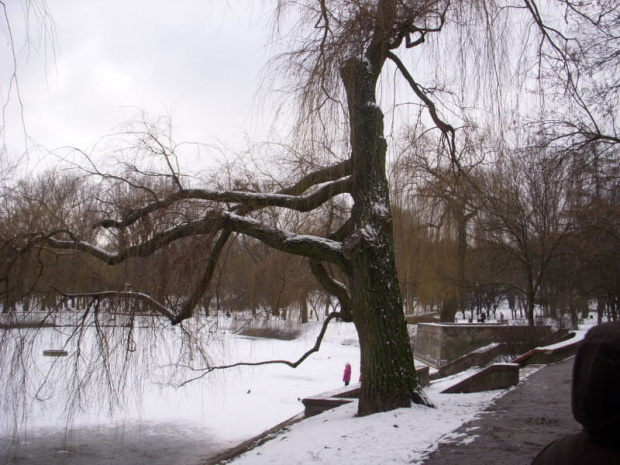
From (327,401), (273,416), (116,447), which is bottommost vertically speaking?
(116,447)

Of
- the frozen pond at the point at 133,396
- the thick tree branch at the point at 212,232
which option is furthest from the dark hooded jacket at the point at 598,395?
the thick tree branch at the point at 212,232

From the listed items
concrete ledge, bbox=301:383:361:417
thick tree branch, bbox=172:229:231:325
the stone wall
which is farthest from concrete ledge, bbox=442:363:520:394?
the stone wall

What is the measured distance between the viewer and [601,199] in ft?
48.4

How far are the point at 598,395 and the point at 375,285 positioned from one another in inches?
248

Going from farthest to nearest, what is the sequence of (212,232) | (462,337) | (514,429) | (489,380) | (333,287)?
(462,337) < (489,380) < (333,287) < (212,232) < (514,429)

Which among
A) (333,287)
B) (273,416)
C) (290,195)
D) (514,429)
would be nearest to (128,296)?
(290,195)

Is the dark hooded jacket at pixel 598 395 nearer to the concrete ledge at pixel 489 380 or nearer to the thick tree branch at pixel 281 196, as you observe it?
the thick tree branch at pixel 281 196

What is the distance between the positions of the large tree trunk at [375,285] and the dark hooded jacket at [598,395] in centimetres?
594

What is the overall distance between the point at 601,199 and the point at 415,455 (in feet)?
37.0

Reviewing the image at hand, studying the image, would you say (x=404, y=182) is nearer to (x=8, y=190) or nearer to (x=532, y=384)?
(x=532, y=384)

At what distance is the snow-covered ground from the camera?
6457 mm

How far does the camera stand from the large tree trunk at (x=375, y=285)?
25.7 feet

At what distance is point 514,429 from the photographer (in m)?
7.15

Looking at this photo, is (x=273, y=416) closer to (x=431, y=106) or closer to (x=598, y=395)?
(x=431, y=106)
